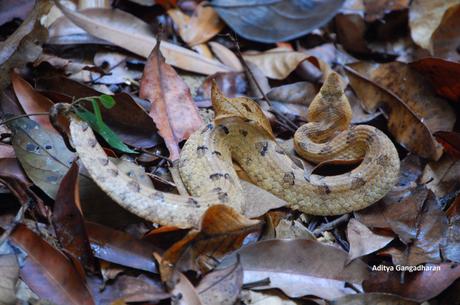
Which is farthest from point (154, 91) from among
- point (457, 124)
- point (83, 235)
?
point (457, 124)

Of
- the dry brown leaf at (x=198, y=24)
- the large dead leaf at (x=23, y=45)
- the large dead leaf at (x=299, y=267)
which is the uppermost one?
the large dead leaf at (x=23, y=45)

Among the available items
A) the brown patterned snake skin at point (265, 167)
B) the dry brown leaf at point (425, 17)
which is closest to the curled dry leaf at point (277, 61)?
the brown patterned snake skin at point (265, 167)

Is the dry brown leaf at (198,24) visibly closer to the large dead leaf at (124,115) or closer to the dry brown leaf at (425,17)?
the large dead leaf at (124,115)

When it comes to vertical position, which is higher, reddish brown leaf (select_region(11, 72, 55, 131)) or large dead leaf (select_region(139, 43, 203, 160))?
reddish brown leaf (select_region(11, 72, 55, 131))

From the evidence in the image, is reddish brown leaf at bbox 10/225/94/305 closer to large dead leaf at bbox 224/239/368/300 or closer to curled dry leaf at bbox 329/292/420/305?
large dead leaf at bbox 224/239/368/300

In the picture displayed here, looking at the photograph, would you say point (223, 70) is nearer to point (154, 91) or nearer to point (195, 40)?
point (195, 40)

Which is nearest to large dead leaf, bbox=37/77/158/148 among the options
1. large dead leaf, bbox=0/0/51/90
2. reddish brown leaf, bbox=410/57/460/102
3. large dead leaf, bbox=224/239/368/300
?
large dead leaf, bbox=0/0/51/90
